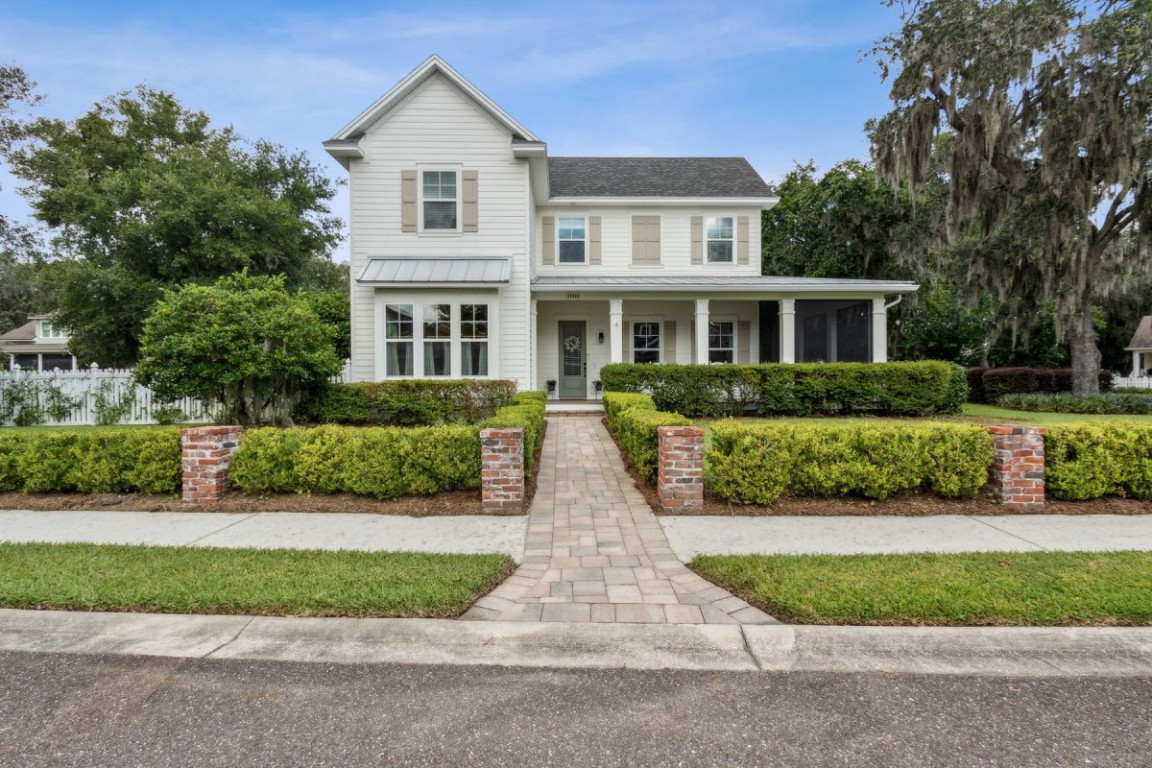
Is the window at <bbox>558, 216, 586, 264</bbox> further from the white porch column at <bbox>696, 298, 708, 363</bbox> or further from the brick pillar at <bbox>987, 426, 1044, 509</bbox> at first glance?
the brick pillar at <bbox>987, 426, 1044, 509</bbox>

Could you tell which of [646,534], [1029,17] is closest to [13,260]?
[646,534]

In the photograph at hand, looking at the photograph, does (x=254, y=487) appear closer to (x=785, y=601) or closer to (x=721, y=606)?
(x=721, y=606)

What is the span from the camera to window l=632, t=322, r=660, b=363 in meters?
15.7

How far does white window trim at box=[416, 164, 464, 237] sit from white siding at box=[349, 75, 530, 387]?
0.07 meters

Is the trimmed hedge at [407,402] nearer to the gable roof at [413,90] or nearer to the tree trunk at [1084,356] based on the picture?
the gable roof at [413,90]

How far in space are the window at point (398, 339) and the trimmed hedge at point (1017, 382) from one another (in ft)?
56.2

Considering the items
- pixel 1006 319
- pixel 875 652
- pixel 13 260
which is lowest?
pixel 875 652

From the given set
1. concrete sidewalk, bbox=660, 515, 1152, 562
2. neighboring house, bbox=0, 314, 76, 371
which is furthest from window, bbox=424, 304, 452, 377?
neighboring house, bbox=0, 314, 76, 371

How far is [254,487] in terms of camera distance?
5691mm

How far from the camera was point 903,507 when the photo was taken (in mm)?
5285

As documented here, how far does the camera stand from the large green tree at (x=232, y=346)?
8031 millimetres

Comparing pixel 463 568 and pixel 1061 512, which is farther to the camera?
pixel 1061 512

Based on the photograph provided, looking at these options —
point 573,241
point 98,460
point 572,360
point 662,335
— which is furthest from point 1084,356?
point 98,460

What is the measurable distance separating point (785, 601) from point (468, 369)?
31.6 feet
